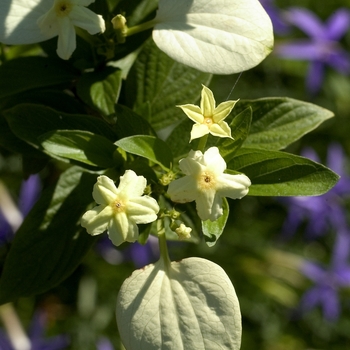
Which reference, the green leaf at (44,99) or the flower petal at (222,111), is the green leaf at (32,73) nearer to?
the green leaf at (44,99)

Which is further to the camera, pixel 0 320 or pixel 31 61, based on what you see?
pixel 0 320

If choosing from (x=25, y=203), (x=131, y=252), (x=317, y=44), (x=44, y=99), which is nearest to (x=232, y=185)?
(x=44, y=99)

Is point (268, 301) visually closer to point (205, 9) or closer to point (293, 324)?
point (293, 324)

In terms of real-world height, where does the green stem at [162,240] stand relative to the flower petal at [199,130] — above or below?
below

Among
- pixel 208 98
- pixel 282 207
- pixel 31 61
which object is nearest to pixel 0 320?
pixel 282 207

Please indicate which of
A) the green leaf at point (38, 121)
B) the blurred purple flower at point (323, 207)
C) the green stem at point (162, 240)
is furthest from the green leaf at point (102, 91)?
the blurred purple flower at point (323, 207)

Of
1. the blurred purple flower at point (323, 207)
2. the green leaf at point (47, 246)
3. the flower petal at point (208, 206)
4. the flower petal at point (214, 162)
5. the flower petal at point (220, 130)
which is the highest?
the flower petal at point (220, 130)

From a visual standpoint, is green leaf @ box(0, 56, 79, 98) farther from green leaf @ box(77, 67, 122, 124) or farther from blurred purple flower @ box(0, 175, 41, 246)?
blurred purple flower @ box(0, 175, 41, 246)
